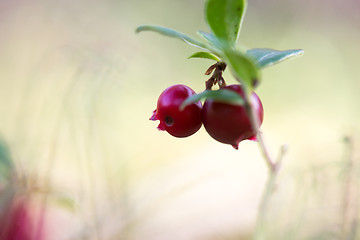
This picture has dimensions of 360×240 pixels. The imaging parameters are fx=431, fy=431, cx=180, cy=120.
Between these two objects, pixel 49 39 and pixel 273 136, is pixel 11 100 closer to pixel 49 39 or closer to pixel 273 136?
pixel 49 39

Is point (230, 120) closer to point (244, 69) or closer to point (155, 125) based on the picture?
point (244, 69)

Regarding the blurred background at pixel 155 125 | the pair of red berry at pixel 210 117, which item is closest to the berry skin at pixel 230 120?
the pair of red berry at pixel 210 117

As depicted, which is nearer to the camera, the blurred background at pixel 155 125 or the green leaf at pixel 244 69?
the green leaf at pixel 244 69

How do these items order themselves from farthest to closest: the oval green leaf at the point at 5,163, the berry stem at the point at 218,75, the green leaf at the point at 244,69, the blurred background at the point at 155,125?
the blurred background at the point at 155,125 < the oval green leaf at the point at 5,163 < the berry stem at the point at 218,75 < the green leaf at the point at 244,69

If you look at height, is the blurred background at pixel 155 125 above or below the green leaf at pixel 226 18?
above

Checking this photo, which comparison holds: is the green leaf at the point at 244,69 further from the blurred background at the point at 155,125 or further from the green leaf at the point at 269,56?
the blurred background at the point at 155,125

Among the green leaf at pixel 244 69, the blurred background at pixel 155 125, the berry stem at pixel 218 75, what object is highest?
the blurred background at pixel 155 125

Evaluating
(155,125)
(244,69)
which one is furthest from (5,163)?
(155,125)
